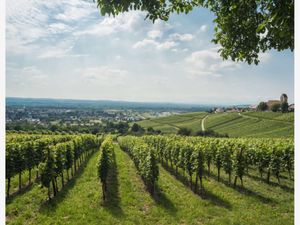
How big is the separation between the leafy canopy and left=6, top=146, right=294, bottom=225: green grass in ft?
42.6

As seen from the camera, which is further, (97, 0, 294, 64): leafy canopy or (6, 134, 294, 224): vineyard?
(6, 134, 294, 224): vineyard

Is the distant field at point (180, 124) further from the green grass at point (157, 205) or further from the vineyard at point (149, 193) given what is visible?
the green grass at point (157, 205)

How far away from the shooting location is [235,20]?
340 inches

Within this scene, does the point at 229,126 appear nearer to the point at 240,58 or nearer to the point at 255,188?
the point at 255,188

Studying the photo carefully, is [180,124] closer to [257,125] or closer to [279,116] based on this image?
[257,125]

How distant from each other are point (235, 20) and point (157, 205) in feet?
54.7

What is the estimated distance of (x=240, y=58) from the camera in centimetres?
959

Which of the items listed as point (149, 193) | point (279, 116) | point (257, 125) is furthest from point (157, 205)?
point (279, 116)

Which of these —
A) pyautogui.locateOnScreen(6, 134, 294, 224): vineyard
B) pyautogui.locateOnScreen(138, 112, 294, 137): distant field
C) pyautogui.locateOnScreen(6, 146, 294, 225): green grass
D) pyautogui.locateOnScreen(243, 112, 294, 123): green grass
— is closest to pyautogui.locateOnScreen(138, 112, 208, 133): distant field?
pyautogui.locateOnScreen(138, 112, 294, 137): distant field

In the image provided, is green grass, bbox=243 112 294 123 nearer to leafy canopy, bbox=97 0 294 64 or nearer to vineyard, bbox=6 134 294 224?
vineyard, bbox=6 134 294 224

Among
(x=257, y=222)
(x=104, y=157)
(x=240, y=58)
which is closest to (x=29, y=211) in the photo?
(x=104, y=157)

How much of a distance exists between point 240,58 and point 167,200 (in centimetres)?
1608

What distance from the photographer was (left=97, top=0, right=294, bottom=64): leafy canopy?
686 cm

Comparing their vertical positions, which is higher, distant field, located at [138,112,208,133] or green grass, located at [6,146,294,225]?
green grass, located at [6,146,294,225]
